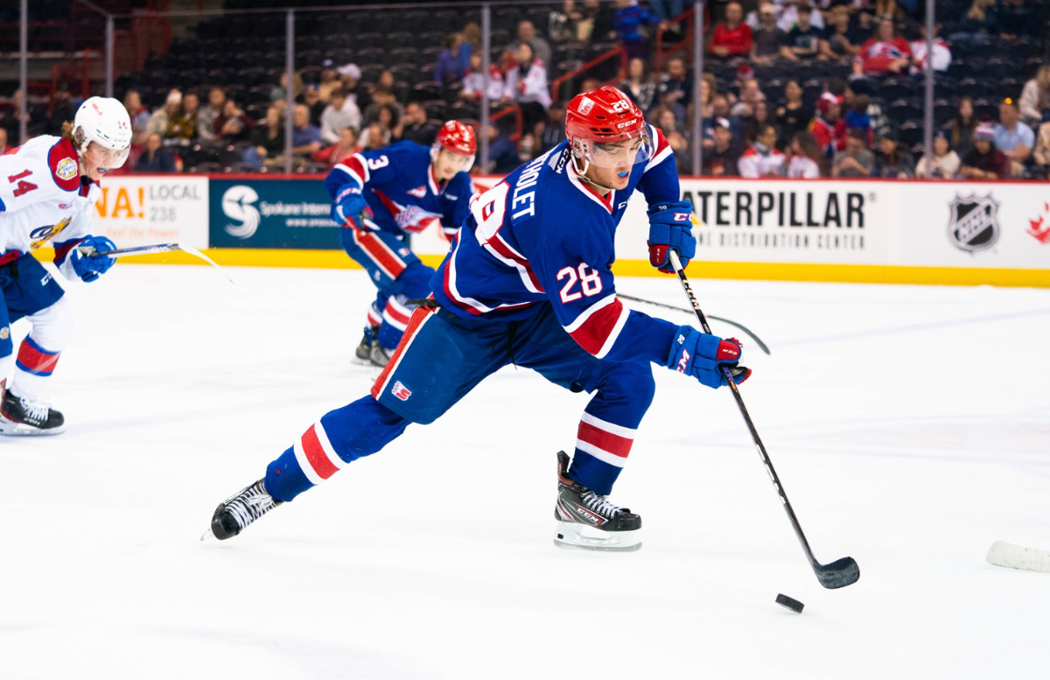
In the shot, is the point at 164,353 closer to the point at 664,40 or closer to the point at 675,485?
the point at 675,485

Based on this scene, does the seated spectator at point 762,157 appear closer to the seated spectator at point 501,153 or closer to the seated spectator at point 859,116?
the seated spectator at point 859,116

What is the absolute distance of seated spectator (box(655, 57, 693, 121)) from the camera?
33.4 ft

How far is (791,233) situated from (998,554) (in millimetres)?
7253

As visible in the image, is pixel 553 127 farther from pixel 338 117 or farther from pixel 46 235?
pixel 46 235

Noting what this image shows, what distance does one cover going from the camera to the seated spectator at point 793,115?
1000 cm

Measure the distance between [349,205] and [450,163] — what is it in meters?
0.50

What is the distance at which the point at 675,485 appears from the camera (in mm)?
3598

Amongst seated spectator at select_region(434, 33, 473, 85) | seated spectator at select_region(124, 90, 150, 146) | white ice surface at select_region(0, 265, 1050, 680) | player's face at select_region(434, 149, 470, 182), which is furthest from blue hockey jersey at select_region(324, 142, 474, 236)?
seated spectator at select_region(124, 90, 150, 146)

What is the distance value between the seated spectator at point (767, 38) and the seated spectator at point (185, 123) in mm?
5077

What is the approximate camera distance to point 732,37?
1058cm

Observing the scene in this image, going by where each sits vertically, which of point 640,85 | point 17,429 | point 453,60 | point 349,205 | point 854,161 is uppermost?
point 453,60

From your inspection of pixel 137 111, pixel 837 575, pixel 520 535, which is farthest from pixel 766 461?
pixel 137 111

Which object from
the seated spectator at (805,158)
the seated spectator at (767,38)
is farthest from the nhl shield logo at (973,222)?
the seated spectator at (767,38)

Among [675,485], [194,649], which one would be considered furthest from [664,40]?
[194,649]
